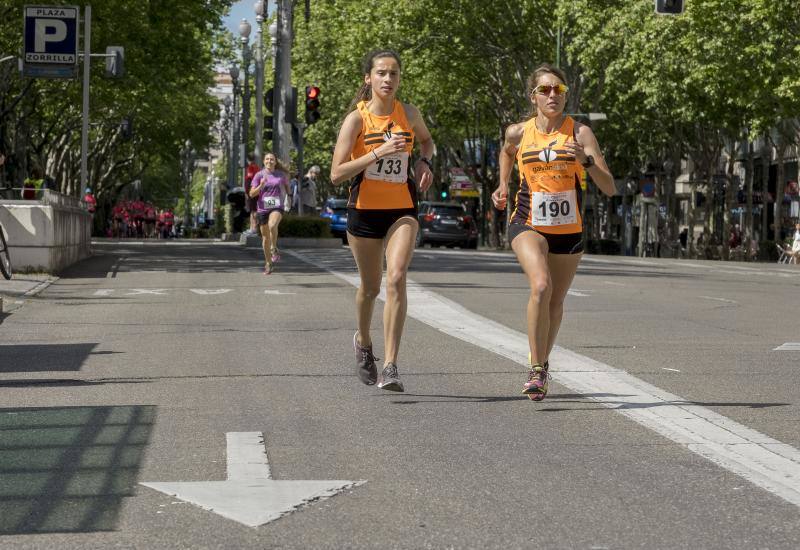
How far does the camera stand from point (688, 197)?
82.4 m

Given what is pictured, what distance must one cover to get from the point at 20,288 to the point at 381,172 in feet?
38.8

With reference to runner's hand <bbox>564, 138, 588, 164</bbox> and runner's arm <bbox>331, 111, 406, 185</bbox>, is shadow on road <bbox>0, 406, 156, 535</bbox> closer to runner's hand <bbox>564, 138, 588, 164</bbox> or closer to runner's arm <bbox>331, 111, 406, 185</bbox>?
runner's arm <bbox>331, 111, 406, 185</bbox>

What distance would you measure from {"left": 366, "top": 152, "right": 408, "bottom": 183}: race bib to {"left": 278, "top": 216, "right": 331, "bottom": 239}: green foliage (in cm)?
3139

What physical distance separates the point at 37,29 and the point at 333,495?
24.9 meters

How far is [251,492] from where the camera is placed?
6.21 m

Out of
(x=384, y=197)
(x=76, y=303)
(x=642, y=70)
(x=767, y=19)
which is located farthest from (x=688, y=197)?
(x=384, y=197)

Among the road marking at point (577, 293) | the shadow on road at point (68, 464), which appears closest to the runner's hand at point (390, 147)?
the shadow on road at point (68, 464)

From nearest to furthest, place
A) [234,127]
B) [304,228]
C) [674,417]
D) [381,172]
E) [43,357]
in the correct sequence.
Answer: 1. [674,417]
2. [381,172]
3. [43,357]
4. [304,228]
5. [234,127]

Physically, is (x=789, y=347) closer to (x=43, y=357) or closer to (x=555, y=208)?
(x=555, y=208)

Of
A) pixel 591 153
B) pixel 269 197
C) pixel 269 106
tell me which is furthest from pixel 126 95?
pixel 591 153

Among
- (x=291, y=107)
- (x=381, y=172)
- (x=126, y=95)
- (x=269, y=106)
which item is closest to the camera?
(x=381, y=172)

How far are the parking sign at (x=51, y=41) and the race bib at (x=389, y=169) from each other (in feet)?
68.5

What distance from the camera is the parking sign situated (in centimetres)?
2947

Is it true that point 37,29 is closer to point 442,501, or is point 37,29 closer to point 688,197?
point 442,501
